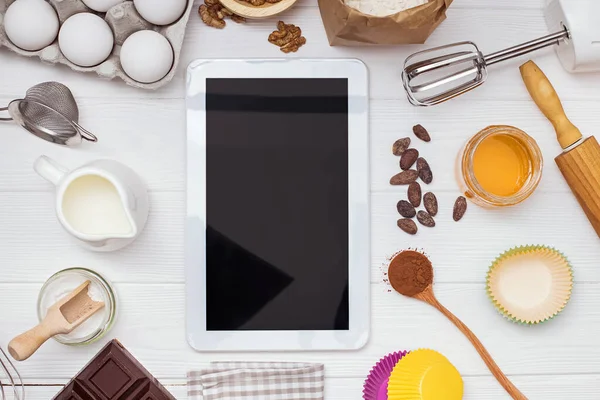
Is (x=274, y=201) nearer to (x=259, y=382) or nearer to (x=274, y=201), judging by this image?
(x=274, y=201)

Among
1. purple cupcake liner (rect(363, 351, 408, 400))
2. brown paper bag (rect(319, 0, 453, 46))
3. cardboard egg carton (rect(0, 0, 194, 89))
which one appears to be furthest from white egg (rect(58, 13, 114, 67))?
purple cupcake liner (rect(363, 351, 408, 400))

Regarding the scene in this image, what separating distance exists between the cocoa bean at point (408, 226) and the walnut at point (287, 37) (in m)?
0.22

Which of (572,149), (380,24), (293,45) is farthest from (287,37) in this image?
(572,149)

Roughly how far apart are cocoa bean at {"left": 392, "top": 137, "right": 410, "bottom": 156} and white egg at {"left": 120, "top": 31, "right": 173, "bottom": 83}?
259 mm

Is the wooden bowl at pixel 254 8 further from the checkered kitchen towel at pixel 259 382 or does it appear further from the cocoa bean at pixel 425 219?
the checkered kitchen towel at pixel 259 382

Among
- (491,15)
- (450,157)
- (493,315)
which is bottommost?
(493,315)

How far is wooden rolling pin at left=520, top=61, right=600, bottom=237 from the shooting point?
714 millimetres

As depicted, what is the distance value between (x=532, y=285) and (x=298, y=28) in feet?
1.26

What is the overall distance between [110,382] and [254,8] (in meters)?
0.43

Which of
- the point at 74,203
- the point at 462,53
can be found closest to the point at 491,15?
the point at 462,53

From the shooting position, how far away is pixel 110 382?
70 centimetres

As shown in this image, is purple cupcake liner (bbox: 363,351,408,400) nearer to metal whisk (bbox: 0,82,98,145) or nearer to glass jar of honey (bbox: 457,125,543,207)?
glass jar of honey (bbox: 457,125,543,207)

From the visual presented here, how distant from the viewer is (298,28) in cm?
73

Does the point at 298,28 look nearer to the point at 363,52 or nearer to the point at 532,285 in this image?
the point at 363,52
